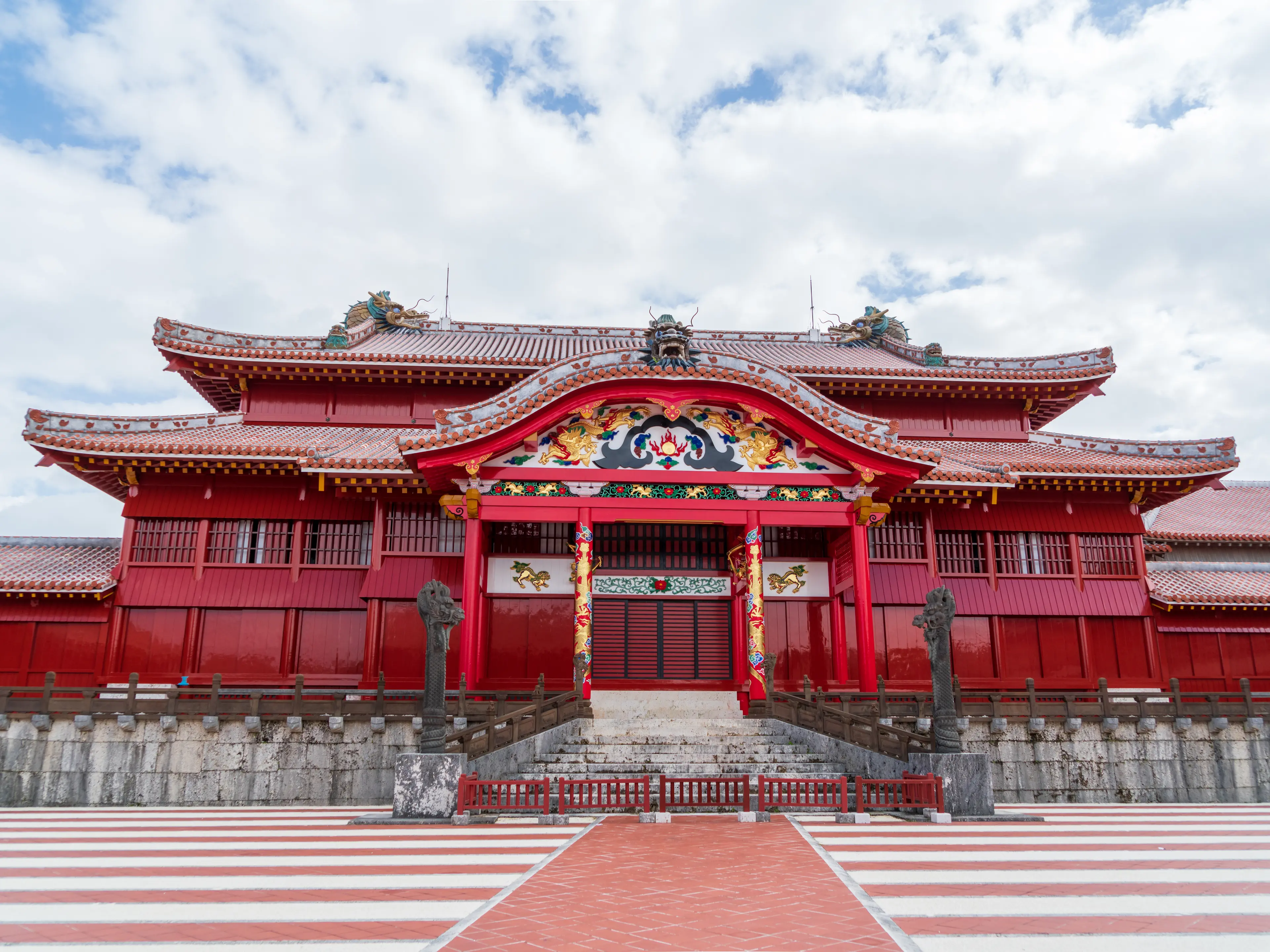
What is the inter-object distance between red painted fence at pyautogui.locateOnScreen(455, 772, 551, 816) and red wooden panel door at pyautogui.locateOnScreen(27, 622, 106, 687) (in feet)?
38.6

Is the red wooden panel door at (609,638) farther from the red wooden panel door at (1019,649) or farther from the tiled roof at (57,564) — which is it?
the tiled roof at (57,564)

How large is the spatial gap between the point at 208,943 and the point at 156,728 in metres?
11.7

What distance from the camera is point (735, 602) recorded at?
19.7 metres

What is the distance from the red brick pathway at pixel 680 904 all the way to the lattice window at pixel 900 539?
470 inches

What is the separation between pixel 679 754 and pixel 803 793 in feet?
8.88

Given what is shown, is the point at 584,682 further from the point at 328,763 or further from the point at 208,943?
the point at 208,943

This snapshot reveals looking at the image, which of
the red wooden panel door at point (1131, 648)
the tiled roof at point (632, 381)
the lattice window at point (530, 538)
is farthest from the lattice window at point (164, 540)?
the red wooden panel door at point (1131, 648)

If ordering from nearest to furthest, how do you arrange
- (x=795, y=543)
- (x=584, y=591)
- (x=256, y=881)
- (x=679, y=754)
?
(x=256, y=881) < (x=679, y=754) < (x=584, y=591) < (x=795, y=543)

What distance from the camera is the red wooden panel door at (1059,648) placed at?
20078 millimetres

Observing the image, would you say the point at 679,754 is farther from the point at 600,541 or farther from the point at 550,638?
the point at 600,541

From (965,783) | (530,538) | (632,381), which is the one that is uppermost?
(632,381)

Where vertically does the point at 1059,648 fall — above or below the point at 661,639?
below

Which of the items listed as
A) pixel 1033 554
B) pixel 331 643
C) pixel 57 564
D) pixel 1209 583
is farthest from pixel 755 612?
pixel 57 564

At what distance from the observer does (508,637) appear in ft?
63.3
